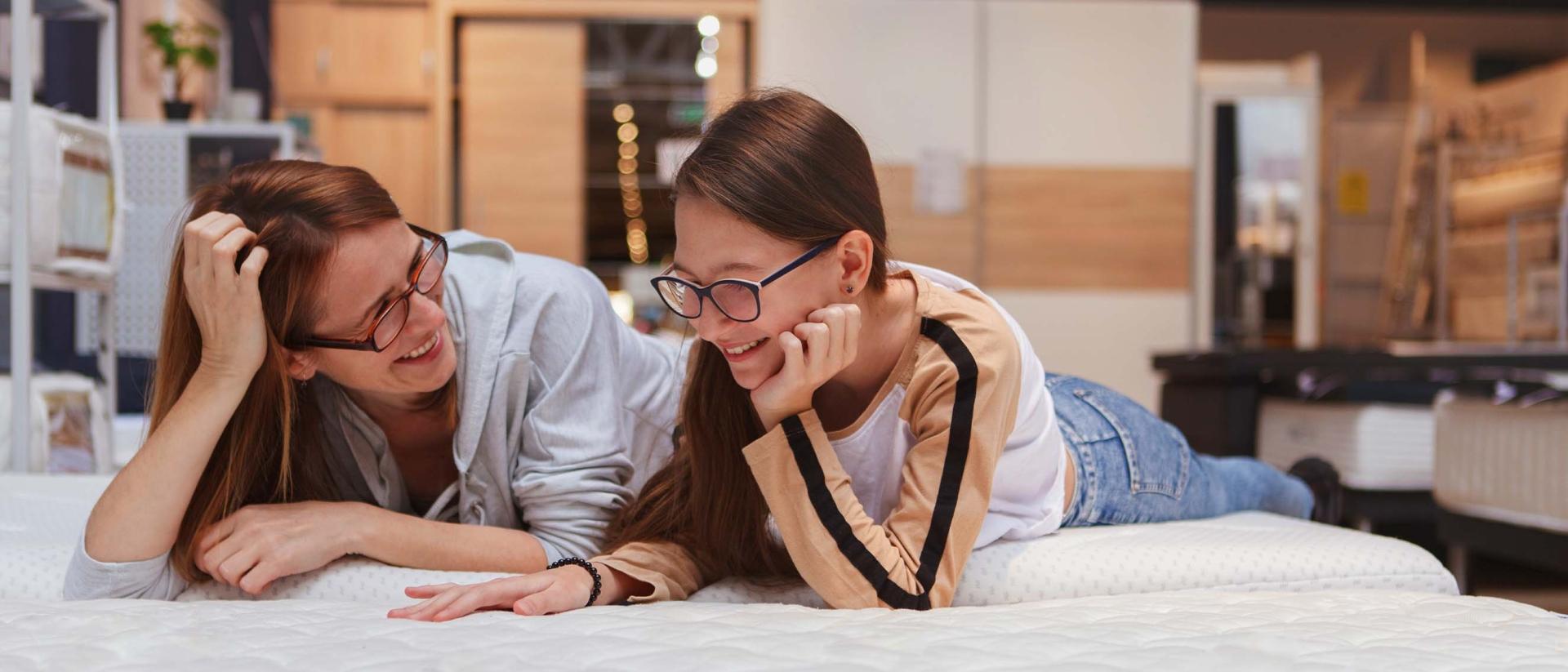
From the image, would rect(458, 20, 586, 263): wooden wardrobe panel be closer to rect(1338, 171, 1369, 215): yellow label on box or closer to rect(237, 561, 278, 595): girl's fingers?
rect(237, 561, 278, 595): girl's fingers

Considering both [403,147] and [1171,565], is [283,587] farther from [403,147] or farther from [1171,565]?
[403,147]

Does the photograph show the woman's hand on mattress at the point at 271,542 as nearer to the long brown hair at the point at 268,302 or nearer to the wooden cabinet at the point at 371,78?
the long brown hair at the point at 268,302

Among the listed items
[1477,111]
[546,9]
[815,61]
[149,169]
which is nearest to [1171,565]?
[149,169]

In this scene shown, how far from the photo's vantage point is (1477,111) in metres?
8.10

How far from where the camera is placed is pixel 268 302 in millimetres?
1182

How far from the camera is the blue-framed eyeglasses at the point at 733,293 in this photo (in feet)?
3.64

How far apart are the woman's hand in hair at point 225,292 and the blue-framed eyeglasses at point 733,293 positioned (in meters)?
0.38

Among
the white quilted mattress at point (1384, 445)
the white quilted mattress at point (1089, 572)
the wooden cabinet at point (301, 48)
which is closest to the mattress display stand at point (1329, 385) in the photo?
the white quilted mattress at point (1384, 445)

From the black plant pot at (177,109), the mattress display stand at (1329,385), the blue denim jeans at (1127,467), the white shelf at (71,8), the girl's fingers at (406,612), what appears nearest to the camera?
the girl's fingers at (406,612)

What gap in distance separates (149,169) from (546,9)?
2433 millimetres

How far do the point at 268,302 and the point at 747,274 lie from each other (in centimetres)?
47

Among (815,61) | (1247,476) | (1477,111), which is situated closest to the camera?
(1247,476)

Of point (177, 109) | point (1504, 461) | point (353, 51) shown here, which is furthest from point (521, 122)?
point (1504, 461)

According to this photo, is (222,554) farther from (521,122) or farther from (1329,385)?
(521,122)
